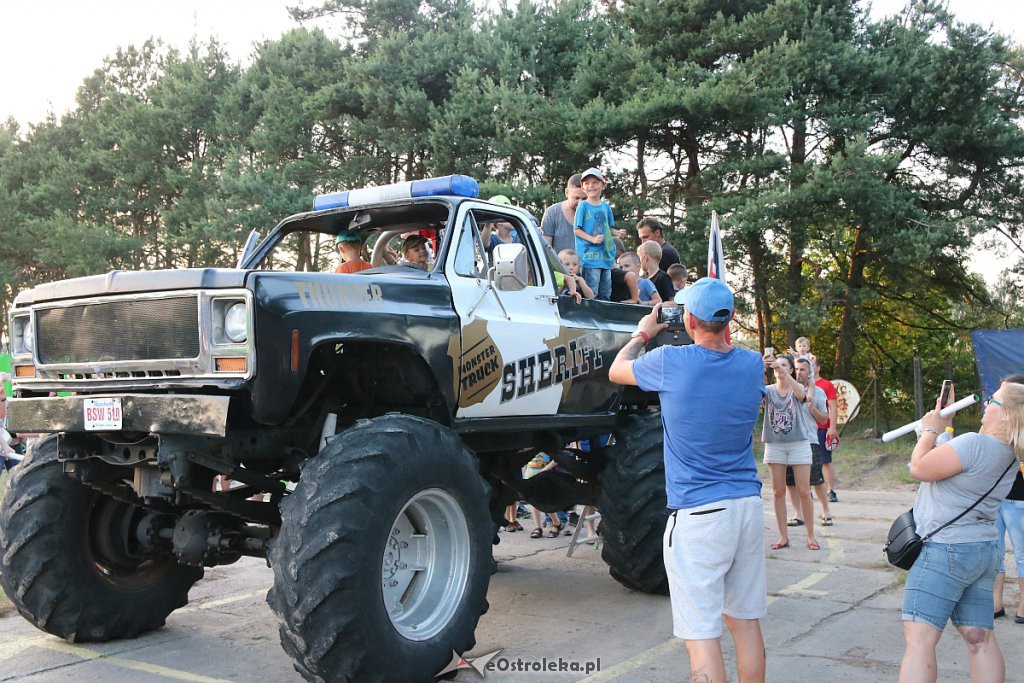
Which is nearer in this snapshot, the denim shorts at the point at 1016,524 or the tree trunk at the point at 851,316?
the denim shorts at the point at 1016,524

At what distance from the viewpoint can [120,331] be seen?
16.3 feet

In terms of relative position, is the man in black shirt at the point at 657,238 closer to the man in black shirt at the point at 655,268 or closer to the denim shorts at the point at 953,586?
the man in black shirt at the point at 655,268

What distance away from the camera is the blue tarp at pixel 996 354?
15.4 metres

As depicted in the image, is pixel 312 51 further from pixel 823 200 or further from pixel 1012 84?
pixel 1012 84

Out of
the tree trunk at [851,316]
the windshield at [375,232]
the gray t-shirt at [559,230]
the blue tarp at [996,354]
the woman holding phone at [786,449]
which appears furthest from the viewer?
the tree trunk at [851,316]

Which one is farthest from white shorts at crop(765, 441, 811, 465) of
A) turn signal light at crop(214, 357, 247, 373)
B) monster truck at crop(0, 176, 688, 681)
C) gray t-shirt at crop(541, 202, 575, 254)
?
turn signal light at crop(214, 357, 247, 373)

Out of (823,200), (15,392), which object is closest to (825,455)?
(15,392)

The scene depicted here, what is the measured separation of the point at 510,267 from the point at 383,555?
1.93 meters

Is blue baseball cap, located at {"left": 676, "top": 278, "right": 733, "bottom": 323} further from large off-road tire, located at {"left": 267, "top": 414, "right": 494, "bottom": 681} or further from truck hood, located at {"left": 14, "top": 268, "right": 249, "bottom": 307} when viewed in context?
truck hood, located at {"left": 14, "top": 268, "right": 249, "bottom": 307}

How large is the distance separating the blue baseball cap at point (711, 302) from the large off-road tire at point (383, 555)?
5.46 feet

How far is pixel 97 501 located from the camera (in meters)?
5.86

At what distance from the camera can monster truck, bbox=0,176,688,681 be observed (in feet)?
15.0

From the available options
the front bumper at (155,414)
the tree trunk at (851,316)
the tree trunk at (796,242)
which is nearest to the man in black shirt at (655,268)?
the front bumper at (155,414)

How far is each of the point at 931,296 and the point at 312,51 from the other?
17326mm
